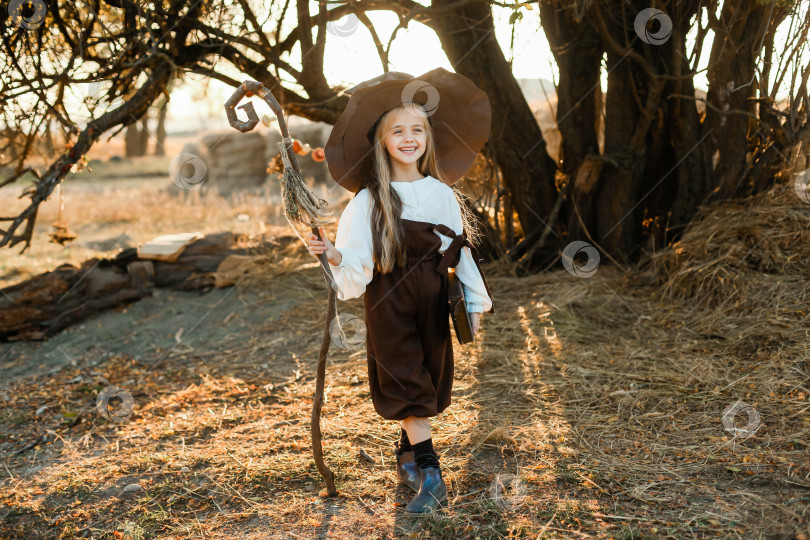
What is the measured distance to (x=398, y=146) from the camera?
2.79 meters

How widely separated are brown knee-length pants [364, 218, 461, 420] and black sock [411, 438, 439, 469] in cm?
16

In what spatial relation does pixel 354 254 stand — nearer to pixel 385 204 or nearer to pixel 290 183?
pixel 385 204

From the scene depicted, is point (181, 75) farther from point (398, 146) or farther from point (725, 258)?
point (725, 258)

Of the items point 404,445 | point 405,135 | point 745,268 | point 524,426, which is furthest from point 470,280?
point 745,268

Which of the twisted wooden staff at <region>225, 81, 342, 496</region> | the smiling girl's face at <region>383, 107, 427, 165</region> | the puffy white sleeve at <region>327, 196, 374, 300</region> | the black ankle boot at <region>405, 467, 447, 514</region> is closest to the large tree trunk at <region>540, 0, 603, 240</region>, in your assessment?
the smiling girl's face at <region>383, 107, 427, 165</region>

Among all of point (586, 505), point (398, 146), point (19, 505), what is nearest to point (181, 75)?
point (398, 146)

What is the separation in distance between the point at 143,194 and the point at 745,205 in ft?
35.9

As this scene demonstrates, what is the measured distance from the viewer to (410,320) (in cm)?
282

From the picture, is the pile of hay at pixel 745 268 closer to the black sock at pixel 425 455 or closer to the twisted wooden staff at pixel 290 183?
the black sock at pixel 425 455

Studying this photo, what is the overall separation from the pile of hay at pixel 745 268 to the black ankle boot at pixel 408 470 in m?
2.19

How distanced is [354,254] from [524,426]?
135cm

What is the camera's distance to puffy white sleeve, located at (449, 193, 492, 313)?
9.54ft

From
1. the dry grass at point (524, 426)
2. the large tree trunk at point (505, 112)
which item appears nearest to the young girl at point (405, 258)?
the dry grass at point (524, 426)

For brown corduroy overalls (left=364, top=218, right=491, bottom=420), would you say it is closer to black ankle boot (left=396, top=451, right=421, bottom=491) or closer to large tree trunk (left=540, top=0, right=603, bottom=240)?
black ankle boot (left=396, top=451, right=421, bottom=491)
